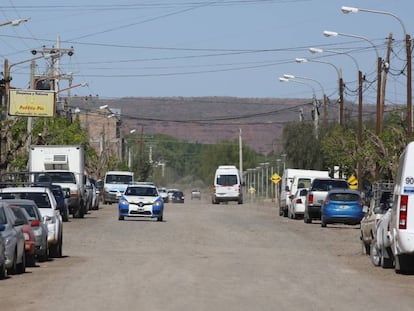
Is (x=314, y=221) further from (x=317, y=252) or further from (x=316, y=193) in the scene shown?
(x=317, y=252)

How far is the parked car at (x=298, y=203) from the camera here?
171ft

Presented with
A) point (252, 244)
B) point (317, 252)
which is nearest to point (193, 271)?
point (317, 252)

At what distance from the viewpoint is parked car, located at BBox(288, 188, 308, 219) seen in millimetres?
52188

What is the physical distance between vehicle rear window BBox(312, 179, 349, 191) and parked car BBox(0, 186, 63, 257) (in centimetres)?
1991

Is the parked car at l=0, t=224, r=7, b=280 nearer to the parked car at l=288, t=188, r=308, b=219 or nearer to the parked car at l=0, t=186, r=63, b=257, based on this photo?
the parked car at l=0, t=186, r=63, b=257

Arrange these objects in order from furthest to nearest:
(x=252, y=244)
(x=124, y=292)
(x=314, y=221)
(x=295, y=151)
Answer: (x=295, y=151) < (x=314, y=221) < (x=252, y=244) < (x=124, y=292)

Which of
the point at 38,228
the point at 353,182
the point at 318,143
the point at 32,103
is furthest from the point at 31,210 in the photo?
the point at 318,143

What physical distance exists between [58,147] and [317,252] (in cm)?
2462

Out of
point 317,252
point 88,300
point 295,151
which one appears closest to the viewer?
point 88,300

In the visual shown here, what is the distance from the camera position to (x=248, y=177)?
600 feet

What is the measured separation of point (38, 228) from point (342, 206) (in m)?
21.7

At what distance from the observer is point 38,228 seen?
2488 centimetres

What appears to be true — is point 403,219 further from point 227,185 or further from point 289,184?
point 227,185

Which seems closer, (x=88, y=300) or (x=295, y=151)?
(x=88, y=300)
